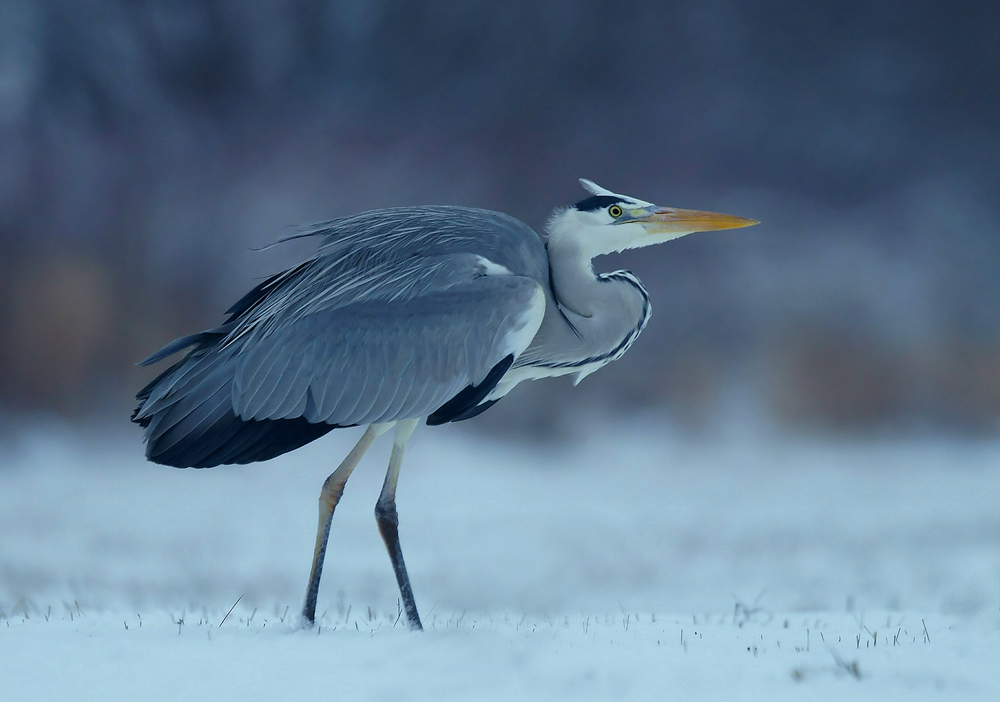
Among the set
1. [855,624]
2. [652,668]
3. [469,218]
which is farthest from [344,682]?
[855,624]

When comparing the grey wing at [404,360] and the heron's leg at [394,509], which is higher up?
the grey wing at [404,360]

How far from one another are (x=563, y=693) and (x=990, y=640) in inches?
80.9

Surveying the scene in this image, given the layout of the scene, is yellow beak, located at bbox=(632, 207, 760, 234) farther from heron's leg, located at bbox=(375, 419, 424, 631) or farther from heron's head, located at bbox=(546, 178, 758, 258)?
heron's leg, located at bbox=(375, 419, 424, 631)

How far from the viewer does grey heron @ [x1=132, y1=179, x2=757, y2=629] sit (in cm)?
436

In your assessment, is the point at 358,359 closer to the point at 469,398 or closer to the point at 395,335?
the point at 395,335

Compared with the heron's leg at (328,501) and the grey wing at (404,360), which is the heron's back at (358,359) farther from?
the heron's leg at (328,501)

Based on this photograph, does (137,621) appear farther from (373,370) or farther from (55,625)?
(373,370)

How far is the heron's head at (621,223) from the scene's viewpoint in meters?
4.88

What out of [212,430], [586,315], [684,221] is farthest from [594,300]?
[212,430]

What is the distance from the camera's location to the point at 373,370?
4395 millimetres

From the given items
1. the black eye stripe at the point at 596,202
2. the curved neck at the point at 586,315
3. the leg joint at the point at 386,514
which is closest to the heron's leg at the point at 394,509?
the leg joint at the point at 386,514

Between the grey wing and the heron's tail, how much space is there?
0.05 meters

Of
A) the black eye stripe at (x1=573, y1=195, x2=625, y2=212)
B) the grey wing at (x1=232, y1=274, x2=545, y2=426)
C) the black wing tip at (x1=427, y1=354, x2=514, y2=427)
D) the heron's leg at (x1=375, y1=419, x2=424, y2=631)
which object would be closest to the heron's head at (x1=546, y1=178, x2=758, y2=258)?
the black eye stripe at (x1=573, y1=195, x2=625, y2=212)

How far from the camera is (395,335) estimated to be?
4.42 metres
